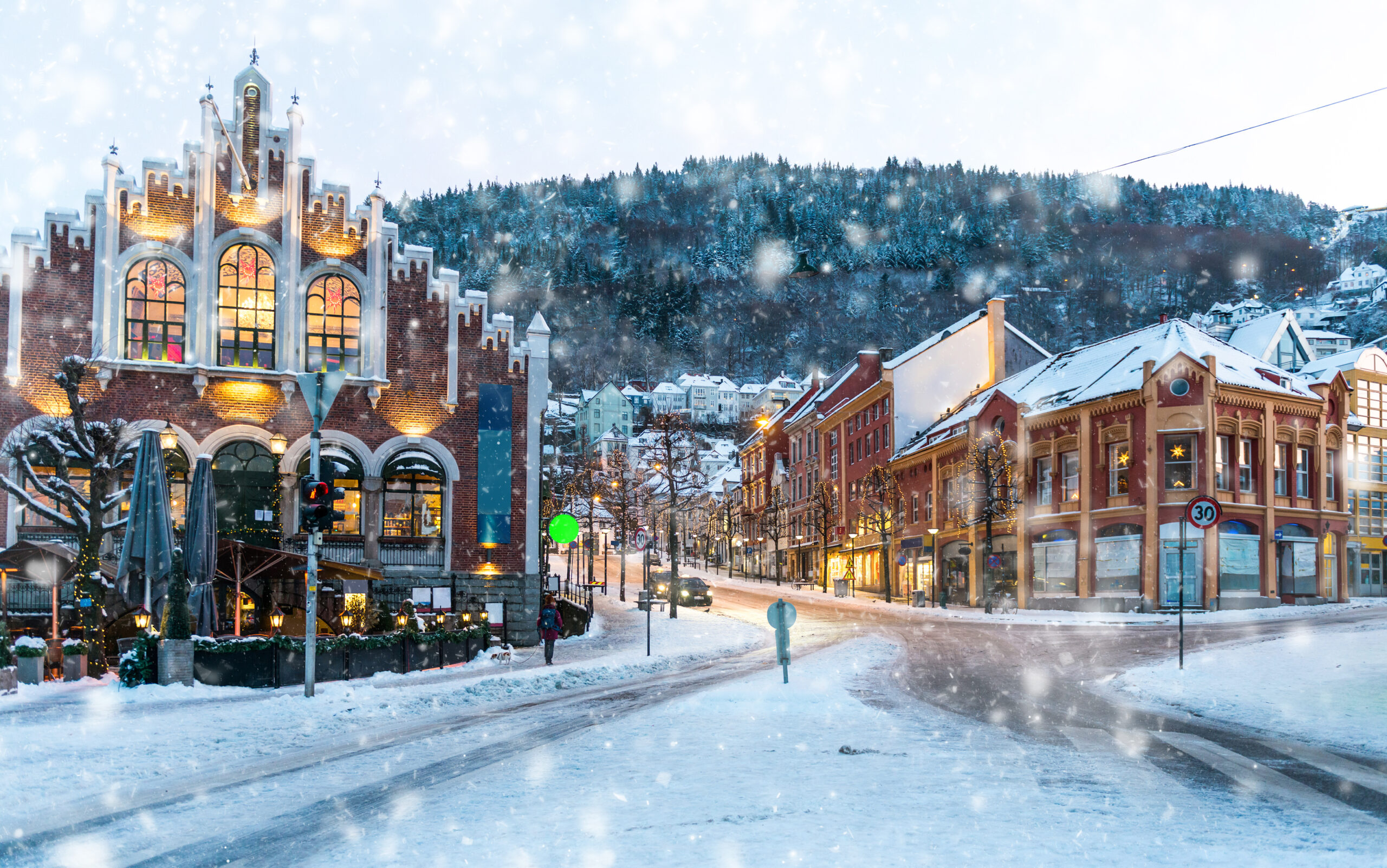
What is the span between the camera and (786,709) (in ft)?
53.1

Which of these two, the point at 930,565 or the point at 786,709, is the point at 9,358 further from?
the point at 930,565

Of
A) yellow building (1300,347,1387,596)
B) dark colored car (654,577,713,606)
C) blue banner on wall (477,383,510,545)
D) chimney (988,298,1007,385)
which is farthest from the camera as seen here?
chimney (988,298,1007,385)

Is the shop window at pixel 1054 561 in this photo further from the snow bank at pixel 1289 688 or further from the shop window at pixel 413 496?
the shop window at pixel 413 496

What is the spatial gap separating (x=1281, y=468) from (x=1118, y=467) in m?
6.62

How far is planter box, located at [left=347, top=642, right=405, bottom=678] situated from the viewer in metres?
22.0

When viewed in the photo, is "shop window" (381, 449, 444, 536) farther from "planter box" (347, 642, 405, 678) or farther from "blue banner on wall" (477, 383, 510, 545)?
"planter box" (347, 642, 405, 678)

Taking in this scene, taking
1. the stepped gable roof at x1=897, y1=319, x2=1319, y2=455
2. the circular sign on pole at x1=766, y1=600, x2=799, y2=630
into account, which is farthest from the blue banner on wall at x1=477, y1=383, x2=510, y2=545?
the stepped gable roof at x1=897, y1=319, x2=1319, y2=455

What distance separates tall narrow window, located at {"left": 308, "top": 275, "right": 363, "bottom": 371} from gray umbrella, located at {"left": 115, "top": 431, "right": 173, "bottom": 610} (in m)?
11.3

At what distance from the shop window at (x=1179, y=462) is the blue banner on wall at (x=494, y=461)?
82.4 ft

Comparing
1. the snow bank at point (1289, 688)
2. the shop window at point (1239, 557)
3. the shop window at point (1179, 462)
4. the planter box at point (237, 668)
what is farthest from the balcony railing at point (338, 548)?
the shop window at point (1239, 557)

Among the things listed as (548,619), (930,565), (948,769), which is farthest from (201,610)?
(930,565)

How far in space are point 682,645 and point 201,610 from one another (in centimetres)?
1273

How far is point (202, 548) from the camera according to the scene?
21.9m

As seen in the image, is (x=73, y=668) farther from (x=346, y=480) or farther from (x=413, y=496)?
(x=413, y=496)
